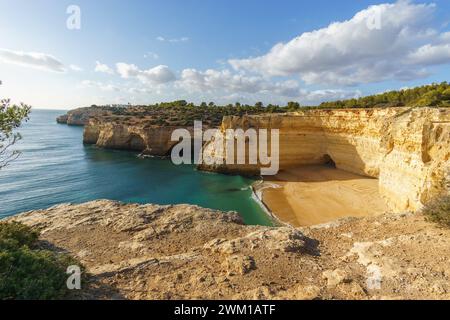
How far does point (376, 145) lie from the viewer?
22078 mm

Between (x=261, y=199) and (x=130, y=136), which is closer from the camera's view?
(x=261, y=199)

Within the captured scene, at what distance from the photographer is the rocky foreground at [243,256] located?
15.2 ft

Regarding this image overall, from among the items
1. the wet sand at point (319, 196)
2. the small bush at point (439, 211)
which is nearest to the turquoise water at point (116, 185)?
the wet sand at point (319, 196)

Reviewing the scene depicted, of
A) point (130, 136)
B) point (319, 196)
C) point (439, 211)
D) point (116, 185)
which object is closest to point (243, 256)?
point (439, 211)

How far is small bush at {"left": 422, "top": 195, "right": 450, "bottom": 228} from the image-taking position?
22.9 ft

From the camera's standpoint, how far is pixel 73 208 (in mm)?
9594

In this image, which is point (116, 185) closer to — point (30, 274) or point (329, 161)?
point (30, 274)

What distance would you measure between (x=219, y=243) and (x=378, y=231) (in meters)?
4.43

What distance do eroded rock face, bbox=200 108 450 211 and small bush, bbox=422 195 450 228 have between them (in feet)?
11.0

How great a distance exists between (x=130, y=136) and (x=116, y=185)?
18828 mm

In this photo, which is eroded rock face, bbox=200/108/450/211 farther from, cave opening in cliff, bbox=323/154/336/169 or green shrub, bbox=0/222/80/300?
green shrub, bbox=0/222/80/300

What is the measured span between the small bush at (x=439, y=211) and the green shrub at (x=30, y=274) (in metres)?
8.90

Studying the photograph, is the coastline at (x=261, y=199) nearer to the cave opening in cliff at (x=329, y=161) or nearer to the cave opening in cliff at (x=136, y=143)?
the cave opening in cliff at (x=329, y=161)
